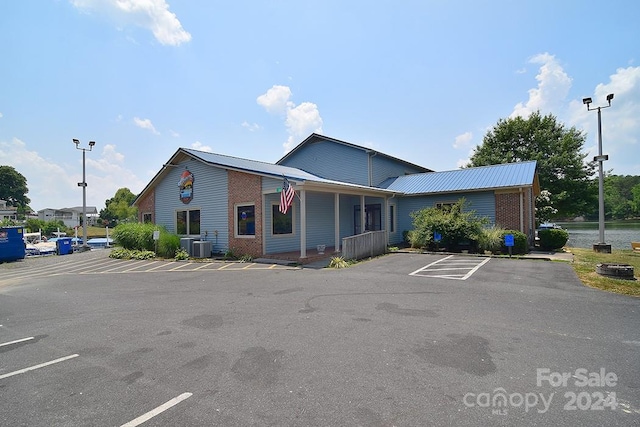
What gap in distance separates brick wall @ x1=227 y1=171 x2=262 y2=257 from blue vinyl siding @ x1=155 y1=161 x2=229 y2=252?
442 millimetres

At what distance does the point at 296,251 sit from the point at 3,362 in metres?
11.9

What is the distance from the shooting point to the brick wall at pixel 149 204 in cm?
2051

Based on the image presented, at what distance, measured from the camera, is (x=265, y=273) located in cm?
1093

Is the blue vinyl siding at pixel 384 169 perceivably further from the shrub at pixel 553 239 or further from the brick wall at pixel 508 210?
the shrub at pixel 553 239

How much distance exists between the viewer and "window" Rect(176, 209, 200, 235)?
17750mm

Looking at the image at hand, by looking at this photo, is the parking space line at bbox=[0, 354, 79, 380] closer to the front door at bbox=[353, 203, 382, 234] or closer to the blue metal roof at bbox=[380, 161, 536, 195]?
the front door at bbox=[353, 203, 382, 234]

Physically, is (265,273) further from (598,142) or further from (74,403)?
(598,142)

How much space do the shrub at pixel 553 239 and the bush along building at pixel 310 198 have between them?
787mm

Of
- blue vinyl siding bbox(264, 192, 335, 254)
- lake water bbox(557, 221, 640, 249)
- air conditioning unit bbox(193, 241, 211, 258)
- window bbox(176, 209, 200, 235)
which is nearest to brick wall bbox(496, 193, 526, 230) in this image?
lake water bbox(557, 221, 640, 249)

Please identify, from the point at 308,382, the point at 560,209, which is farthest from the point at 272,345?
the point at 560,209

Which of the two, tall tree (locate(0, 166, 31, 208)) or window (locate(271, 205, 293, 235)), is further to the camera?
tall tree (locate(0, 166, 31, 208))

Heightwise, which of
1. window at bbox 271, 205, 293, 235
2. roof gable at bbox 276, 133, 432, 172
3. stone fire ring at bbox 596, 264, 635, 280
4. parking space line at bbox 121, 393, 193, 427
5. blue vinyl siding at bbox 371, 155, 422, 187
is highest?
roof gable at bbox 276, 133, 432, 172

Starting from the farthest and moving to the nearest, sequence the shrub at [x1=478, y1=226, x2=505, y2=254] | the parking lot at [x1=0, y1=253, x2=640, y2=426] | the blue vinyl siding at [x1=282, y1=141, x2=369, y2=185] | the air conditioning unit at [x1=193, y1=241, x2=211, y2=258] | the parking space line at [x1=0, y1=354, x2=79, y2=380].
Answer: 1. the blue vinyl siding at [x1=282, y1=141, x2=369, y2=185]
2. the air conditioning unit at [x1=193, y1=241, x2=211, y2=258]
3. the shrub at [x1=478, y1=226, x2=505, y2=254]
4. the parking space line at [x1=0, y1=354, x2=79, y2=380]
5. the parking lot at [x1=0, y1=253, x2=640, y2=426]

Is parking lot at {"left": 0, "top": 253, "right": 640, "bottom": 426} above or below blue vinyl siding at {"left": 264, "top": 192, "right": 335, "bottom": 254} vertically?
below
